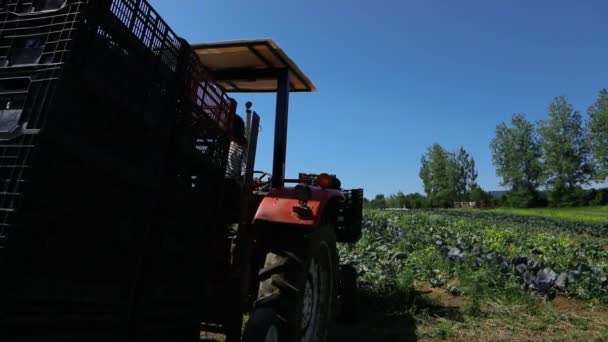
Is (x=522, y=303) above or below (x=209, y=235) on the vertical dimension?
below

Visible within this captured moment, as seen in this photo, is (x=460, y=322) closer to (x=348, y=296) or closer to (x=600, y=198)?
(x=348, y=296)

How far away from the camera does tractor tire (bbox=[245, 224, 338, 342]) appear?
128 inches

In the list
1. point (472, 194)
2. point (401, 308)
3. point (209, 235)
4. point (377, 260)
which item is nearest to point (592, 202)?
point (472, 194)

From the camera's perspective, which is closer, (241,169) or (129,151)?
(129,151)

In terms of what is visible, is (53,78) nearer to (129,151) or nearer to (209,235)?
(129,151)

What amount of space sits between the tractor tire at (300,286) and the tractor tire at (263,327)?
0.08 metres

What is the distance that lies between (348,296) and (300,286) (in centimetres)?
228

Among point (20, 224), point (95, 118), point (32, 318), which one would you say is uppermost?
point (95, 118)

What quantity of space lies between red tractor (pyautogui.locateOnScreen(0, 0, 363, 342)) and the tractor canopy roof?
60 millimetres

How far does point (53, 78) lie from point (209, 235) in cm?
157

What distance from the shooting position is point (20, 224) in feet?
5.73

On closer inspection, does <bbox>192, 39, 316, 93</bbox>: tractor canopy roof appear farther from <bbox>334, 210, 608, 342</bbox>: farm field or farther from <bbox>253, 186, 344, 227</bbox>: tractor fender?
<bbox>334, 210, 608, 342</bbox>: farm field

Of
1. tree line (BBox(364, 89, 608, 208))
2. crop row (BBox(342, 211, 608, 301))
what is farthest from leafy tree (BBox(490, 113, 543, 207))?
crop row (BBox(342, 211, 608, 301))

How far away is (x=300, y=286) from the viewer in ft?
10.9
